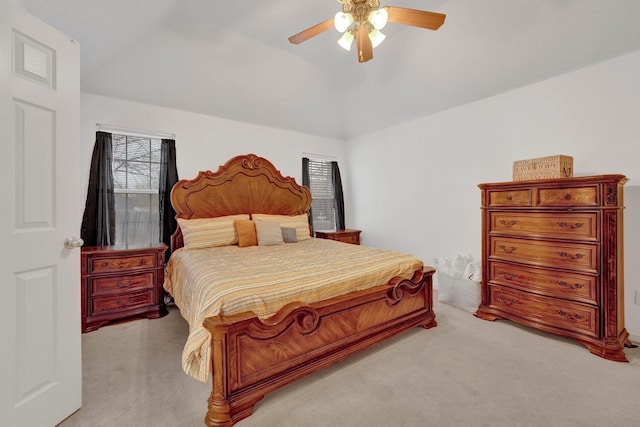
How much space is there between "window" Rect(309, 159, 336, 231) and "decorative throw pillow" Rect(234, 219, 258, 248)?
1577 millimetres

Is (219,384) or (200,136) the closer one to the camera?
(219,384)

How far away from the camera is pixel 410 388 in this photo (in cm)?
174

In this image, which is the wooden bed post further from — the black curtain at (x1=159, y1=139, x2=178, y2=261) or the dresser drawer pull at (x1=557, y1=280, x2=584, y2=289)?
the dresser drawer pull at (x1=557, y1=280, x2=584, y2=289)

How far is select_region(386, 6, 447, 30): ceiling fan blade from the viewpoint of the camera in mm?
1704

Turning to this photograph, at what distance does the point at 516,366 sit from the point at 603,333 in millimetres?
797

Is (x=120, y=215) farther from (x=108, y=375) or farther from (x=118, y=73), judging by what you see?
(x=108, y=375)

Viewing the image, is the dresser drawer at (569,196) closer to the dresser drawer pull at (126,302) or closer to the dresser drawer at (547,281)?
the dresser drawer at (547,281)

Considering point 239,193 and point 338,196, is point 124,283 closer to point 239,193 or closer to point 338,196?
point 239,193

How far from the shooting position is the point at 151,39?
273 centimetres

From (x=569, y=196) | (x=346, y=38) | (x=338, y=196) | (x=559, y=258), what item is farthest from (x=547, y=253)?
(x=338, y=196)

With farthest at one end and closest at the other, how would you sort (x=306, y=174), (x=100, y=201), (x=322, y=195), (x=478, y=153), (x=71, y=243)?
(x=322, y=195), (x=306, y=174), (x=478, y=153), (x=100, y=201), (x=71, y=243)

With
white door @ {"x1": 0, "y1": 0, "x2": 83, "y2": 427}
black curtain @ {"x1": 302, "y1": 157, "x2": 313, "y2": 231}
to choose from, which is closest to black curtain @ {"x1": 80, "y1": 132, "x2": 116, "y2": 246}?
white door @ {"x1": 0, "y1": 0, "x2": 83, "y2": 427}

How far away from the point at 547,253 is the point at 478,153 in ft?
4.78

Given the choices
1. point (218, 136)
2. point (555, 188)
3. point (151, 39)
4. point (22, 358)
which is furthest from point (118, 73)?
point (555, 188)
